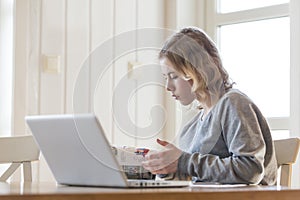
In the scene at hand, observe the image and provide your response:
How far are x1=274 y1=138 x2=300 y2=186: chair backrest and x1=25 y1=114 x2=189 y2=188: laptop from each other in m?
0.66

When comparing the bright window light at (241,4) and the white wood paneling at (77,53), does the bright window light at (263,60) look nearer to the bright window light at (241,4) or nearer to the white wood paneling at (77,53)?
the bright window light at (241,4)

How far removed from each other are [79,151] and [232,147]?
1.66ft

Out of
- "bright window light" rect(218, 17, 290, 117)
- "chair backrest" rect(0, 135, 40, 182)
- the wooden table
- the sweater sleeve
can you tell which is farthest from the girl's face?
"bright window light" rect(218, 17, 290, 117)

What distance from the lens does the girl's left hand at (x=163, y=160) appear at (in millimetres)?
1446

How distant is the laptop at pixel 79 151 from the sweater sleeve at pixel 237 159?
299 millimetres

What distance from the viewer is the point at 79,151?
1193 mm

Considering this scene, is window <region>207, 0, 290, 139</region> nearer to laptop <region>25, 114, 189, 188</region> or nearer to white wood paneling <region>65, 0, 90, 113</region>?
white wood paneling <region>65, 0, 90, 113</region>

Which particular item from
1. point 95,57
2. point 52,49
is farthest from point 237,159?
point 95,57

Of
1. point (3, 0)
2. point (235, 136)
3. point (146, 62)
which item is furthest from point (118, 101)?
point (146, 62)

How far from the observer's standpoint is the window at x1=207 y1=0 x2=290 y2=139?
314 centimetres

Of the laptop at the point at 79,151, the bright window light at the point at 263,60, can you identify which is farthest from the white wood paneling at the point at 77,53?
the laptop at the point at 79,151

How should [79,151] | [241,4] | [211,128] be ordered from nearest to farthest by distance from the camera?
[79,151] → [211,128] → [241,4]

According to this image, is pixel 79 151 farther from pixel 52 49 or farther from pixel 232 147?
pixel 52 49

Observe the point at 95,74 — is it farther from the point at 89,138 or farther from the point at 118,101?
the point at 89,138
